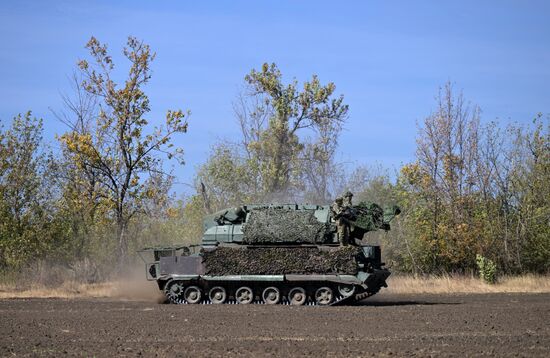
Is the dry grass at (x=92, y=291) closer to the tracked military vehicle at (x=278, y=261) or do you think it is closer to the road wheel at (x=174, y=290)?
the road wheel at (x=174, y=290)

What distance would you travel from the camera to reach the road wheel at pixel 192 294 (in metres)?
24.4

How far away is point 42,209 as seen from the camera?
36.0 m

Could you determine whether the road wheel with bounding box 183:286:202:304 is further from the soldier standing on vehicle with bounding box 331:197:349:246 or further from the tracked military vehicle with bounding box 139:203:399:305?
the soldier standing on vehicle with bounding box 331:197:349:246

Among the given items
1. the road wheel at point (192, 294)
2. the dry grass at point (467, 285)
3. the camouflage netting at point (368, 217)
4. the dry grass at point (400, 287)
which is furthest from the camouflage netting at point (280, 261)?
the dry grass at point (467, 285)

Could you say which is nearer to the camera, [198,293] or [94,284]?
[198,293]

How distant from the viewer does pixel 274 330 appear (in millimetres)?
16547

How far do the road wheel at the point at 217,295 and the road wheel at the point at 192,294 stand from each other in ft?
1.18

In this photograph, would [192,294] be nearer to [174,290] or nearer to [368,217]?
[174,290]

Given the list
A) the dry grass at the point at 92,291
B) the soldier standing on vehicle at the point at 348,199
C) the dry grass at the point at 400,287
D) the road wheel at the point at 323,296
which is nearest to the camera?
the road wheel at the point at 323,296

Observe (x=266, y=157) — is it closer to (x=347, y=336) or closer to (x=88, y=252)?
(x=88, y=252)

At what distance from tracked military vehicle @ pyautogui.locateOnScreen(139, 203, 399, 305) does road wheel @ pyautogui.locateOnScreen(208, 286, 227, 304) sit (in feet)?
0.09

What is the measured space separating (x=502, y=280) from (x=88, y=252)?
17814 mm

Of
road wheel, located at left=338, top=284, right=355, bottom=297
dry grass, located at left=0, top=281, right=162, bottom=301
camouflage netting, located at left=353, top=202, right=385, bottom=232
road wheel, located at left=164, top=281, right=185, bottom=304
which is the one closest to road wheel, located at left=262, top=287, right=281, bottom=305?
road wheel, located at left=338, top=284, right=355, bottom=297

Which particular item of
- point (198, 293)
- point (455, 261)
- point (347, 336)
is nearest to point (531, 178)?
point (455, 261)
